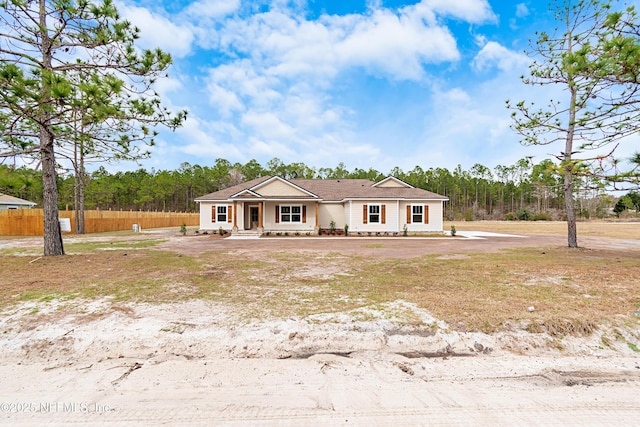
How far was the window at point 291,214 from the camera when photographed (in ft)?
68.3

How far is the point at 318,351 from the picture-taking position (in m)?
3.33

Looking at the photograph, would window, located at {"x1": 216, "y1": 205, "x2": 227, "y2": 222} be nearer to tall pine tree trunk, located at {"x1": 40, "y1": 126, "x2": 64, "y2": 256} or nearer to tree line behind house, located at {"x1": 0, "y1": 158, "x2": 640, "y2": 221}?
tall pine tree trunk, located at {"x1": 40, "y1": 126, "x2": 64, "y2": 256}

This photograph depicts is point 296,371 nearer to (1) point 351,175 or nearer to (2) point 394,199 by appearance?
(2) point 394,199

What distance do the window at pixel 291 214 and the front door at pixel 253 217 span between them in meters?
2.46

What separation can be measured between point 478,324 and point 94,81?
834cm

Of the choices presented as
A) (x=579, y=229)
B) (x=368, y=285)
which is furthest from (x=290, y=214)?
(x=579, y=229)

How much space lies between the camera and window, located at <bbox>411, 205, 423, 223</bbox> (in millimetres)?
20844

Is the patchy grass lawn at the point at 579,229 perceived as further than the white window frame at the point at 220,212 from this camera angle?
Yes

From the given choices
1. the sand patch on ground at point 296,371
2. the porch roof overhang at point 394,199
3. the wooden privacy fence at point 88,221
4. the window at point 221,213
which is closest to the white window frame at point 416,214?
the porch roof overhang at point 394,199

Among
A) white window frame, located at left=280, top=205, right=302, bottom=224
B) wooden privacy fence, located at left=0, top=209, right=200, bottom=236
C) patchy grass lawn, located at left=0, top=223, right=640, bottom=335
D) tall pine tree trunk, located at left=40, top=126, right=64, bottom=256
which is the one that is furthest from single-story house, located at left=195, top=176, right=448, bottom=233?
patchy grass lawn, located at left=0, top=223, right=640, bottom=335

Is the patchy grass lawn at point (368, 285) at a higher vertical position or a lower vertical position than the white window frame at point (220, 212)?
lower

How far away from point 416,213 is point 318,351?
62.6 ft

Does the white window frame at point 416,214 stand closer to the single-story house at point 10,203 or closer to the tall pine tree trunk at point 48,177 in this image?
the tall pine tree trunk at point 48,177

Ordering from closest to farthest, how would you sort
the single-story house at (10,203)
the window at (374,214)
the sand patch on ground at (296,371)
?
the sand patch on ground at (296,371)
the window at (374,214)
the single-story house at (10,203)
